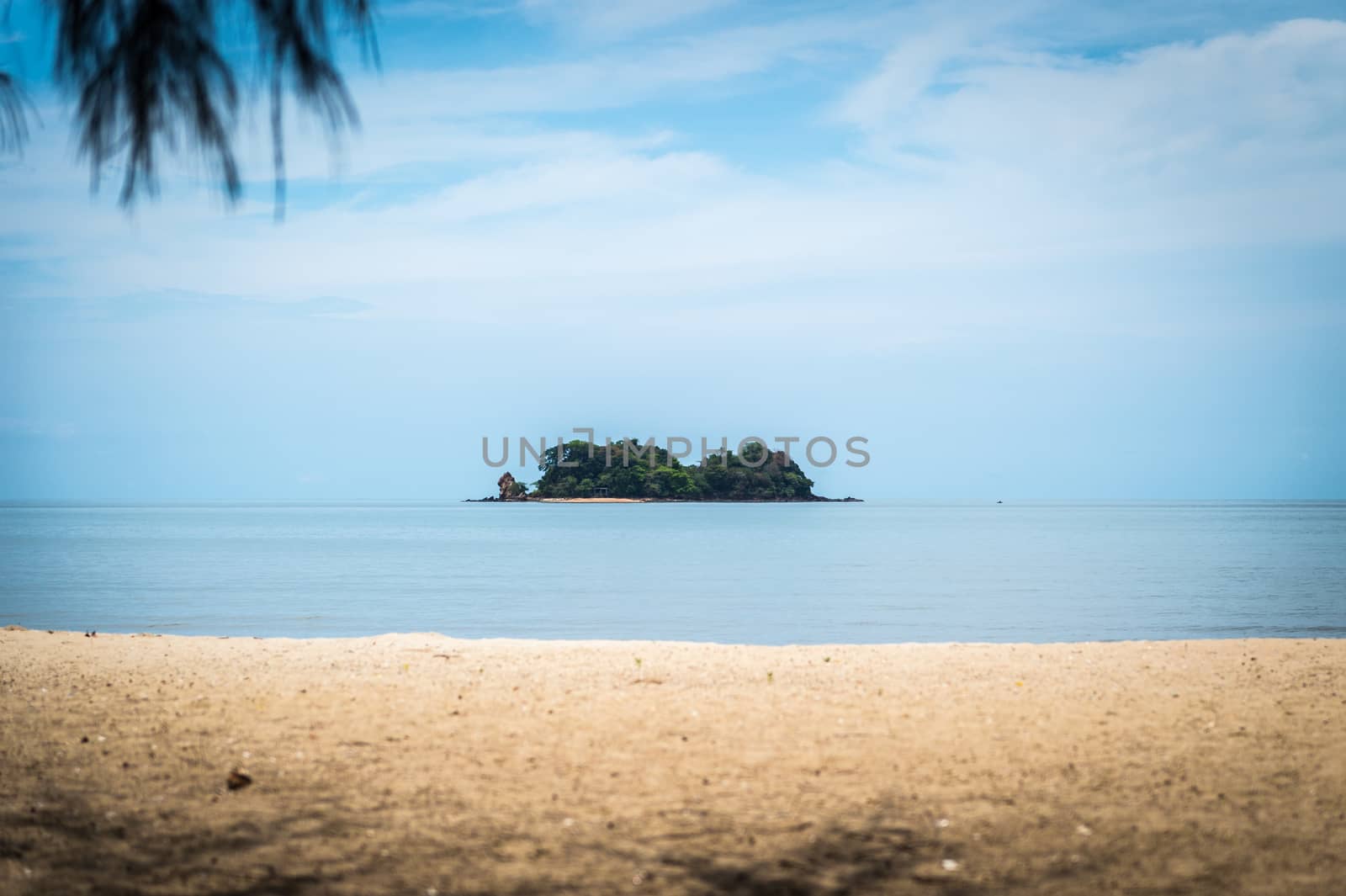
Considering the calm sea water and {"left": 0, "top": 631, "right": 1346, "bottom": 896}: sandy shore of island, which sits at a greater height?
{"left": 0, "top": 631, "right": 1346, "bottom": 896}: sandy shore of island

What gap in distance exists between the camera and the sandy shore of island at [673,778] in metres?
4.97

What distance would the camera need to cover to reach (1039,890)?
4727mm

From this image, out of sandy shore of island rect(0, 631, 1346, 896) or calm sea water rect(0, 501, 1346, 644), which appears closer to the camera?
sandy shore of island rect(0, 631, 1346, 896)

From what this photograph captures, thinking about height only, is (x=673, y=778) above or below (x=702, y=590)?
above

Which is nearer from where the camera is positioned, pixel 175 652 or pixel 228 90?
pixel 228 90

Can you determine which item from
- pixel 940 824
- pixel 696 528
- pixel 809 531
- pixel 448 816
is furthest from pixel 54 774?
pixel 696 528

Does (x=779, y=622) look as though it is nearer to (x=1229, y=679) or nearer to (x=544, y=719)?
(x=1229, y=679)

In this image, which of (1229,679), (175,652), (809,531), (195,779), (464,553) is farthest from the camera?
(809,531)

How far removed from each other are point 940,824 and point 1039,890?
0.90 meters

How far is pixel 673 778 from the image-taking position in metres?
6.41

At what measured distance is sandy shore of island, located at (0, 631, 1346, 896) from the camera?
16.3ft

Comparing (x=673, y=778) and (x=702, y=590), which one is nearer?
(x=673, y=778)

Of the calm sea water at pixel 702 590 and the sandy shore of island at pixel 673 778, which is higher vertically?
the sandy shore of island at pixel 673 778

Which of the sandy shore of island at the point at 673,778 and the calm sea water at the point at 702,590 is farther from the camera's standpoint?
the calm sea water at the point at 702,590
